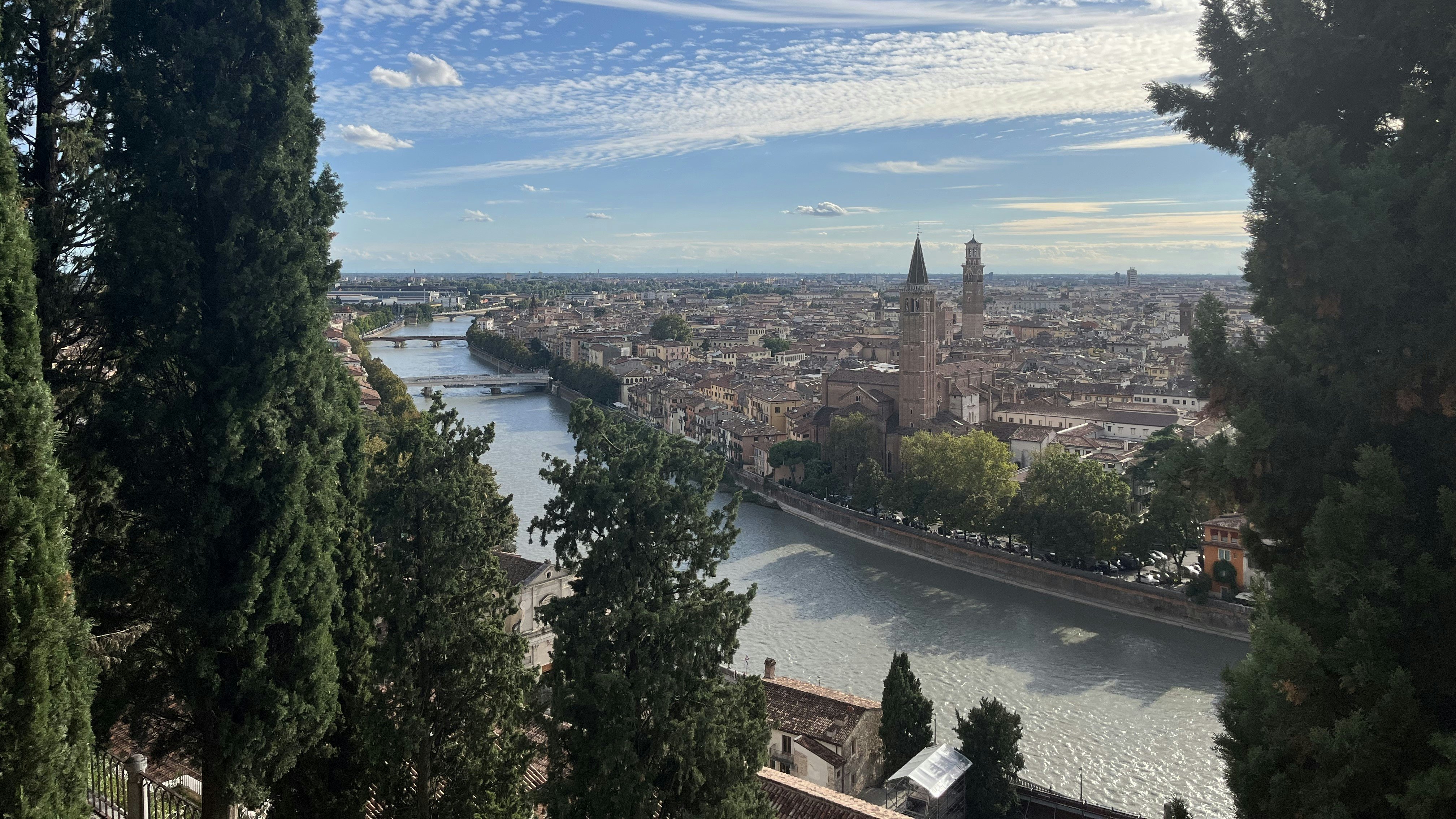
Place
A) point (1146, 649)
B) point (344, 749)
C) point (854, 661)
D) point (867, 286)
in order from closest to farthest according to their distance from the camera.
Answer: point (344, 749), point (854, 661), point (1146, 649), point (867, 286)

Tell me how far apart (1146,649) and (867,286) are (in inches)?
5003

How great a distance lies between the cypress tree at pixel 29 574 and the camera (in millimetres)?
2244

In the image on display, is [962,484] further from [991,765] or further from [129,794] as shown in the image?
[129,794]

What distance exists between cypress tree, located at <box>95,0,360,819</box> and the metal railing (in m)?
0.15

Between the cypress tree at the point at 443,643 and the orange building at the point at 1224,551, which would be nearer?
the cypress tree at the point at 443,643

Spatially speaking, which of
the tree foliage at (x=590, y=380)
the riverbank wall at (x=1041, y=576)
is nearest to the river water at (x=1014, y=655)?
the riverbank wall at (x=1041, y=576)

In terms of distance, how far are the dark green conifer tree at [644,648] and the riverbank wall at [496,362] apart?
107 ft

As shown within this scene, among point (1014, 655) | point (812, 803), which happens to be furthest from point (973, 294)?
point (812, 803)

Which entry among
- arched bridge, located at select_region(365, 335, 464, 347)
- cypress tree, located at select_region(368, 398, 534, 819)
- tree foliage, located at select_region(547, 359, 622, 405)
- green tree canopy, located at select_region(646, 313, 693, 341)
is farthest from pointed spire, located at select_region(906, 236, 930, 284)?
arched bridge, located at select_region(365, 335, 464, 347)

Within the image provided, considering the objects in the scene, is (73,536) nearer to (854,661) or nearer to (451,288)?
(854,661)

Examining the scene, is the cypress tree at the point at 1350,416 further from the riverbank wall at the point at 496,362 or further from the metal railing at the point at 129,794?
the riverbank wall at the point at 496,362

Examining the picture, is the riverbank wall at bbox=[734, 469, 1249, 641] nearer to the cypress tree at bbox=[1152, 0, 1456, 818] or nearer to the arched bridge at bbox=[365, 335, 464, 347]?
the cypress tree at bbox=[1152, 0, 1456, 818]

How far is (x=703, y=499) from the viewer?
357cm

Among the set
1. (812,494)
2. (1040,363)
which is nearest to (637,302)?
(1040,363)
